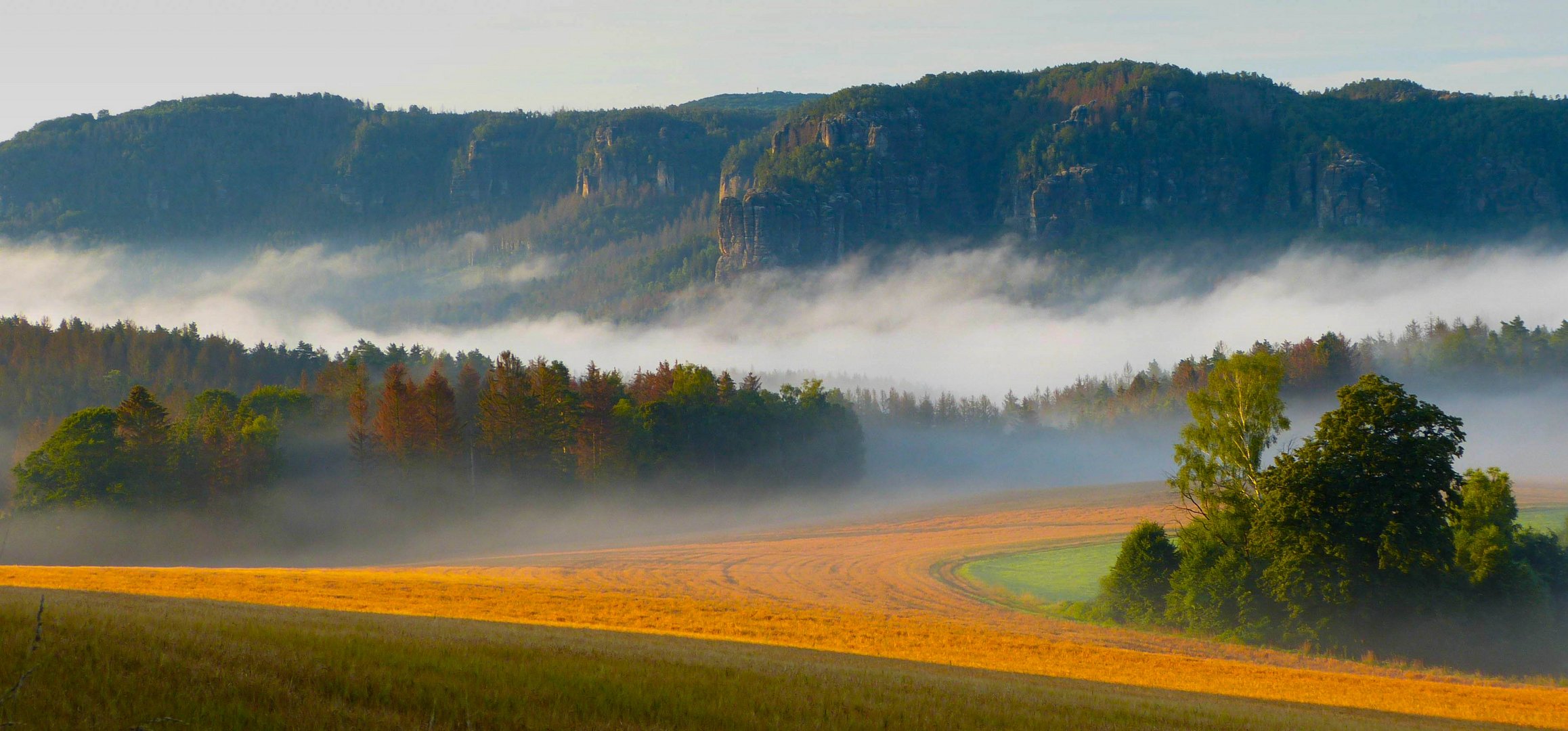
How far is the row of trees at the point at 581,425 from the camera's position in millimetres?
101312

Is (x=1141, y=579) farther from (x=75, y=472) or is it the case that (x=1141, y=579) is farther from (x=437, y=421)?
(x=75, y=472)

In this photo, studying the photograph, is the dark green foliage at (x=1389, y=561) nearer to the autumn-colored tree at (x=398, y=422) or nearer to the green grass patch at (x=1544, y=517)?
the green grass patch at (x=1544, y=517)

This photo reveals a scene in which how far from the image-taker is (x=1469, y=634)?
45906mm

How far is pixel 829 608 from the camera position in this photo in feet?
173

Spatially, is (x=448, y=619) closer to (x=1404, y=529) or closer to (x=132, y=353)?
(x=1404, y=529)

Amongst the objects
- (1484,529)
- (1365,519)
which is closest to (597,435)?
(1365,519)

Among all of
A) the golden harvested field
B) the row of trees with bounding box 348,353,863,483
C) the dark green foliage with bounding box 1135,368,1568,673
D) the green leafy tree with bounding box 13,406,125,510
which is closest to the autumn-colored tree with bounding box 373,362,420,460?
the row of trees with bounding box 348,353,863,483

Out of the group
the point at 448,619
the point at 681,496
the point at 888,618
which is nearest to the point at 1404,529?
the point at 888,618

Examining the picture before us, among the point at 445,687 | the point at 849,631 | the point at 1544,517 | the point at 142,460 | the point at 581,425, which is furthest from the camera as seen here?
the point at 581,425

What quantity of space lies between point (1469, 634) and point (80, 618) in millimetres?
50157

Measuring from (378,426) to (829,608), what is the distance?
2457 inches

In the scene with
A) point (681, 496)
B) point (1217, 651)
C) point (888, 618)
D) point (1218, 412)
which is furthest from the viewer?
point (681, 496)

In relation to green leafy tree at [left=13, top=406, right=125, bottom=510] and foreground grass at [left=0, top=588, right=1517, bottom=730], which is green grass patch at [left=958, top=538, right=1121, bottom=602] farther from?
green leafy tree at [left=13, top=406, right=125, bottom=510]

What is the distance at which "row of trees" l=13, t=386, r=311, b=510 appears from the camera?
3228 inches
